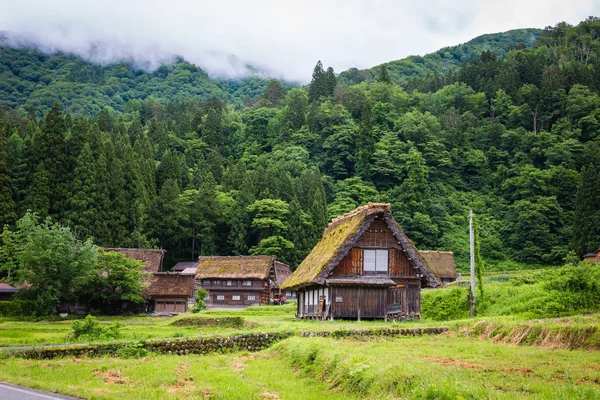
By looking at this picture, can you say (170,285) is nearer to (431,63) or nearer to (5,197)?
(5,197)

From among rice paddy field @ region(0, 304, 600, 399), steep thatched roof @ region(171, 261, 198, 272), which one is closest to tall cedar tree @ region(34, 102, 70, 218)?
steep thatched roof @ region(171, 261, 198, 272)

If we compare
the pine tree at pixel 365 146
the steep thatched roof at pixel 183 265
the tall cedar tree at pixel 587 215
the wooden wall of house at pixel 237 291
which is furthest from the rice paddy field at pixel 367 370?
the pine tree at pixel 365 146

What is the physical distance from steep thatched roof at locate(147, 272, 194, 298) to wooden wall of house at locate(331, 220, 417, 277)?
19.7m

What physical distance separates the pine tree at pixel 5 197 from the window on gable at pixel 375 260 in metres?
37.9

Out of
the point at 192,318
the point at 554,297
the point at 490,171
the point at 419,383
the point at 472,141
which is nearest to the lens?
the point at 419,383

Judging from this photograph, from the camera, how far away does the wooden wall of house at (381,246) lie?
91.5 feet

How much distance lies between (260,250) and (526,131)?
51.6m

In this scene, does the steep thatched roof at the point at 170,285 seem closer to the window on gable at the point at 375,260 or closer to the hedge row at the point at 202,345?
the window on gable at the point at 375,260

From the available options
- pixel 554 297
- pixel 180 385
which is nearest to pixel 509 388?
pixel 180 385

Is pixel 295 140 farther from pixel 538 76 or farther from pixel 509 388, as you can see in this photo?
pixel 509 388

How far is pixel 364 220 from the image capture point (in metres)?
27.9

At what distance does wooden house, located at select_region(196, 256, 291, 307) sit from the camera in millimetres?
54562

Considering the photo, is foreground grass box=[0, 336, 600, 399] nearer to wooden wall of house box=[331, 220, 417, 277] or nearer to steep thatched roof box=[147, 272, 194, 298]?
wooden wall of house box=[331, 220, 417, 277]

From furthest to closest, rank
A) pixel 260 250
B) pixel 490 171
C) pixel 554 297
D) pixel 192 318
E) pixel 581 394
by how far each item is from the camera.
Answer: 1. pixel 490 171
2. pixel 260 250
3. pixel 192 318
4. pixel 554 297
5. pixel 581 394
